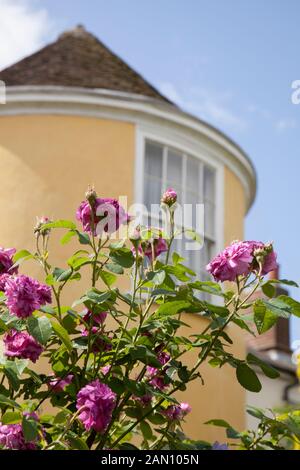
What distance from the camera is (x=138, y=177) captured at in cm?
1059

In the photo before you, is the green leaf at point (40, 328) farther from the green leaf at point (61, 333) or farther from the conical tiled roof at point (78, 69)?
the conical tiled roof at point (78, 69)

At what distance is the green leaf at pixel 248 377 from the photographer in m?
3.63

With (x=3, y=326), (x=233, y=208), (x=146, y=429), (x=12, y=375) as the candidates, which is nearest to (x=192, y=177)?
(x=233, y=208)

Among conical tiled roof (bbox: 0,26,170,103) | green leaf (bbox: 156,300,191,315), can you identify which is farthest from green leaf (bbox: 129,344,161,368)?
conical tiled roof (bbox: 0,26,170,103)

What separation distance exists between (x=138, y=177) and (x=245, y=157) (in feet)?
6.46

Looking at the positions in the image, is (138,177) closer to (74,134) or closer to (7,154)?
(74,134)

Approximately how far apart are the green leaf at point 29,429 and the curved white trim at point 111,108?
7.85 m

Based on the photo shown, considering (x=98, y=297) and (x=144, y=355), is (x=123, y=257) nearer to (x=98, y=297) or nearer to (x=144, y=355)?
(x=98, y=297)

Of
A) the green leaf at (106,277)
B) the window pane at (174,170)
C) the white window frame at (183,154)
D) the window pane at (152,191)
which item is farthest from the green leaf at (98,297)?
the window pane at (174,170)

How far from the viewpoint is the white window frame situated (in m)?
10.6

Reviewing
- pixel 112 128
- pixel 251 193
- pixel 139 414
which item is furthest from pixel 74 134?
pixel 139 414

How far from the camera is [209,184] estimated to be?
11.4 metres

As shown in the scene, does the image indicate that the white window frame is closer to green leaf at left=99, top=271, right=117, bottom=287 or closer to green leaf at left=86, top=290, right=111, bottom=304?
green leaf at left=99, top=271, right=117, bottom=287
